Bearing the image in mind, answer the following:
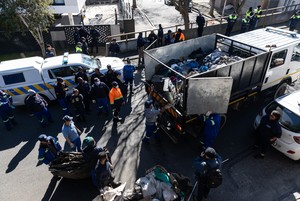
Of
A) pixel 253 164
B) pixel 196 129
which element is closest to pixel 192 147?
pixel 196 129

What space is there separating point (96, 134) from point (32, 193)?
2.49 meters

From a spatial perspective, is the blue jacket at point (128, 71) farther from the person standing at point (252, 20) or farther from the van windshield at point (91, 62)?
the person standing at point (252, 20)

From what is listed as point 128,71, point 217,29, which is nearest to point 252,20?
point 217,29

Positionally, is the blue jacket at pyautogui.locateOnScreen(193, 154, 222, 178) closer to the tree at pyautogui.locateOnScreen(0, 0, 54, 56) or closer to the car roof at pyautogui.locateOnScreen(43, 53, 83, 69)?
the car roof at pyautogui.locateOnScreen(43, 53, 83, 69)

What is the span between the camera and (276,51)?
292 inches

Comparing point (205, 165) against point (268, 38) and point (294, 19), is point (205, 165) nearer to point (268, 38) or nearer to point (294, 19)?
point (268, 38)

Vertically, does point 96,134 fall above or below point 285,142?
below

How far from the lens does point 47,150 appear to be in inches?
223

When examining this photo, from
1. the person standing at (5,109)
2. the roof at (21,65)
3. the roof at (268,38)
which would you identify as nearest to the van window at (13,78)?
the roof at (21,65)

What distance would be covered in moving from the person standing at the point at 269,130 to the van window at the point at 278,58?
253 centimetres

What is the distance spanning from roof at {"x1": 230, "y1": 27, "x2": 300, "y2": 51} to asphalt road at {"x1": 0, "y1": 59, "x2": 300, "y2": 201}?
2.30 metres

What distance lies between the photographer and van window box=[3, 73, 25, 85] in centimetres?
812

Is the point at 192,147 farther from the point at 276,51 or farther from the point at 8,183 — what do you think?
the point at 8,183

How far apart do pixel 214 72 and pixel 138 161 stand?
10.7 ft
